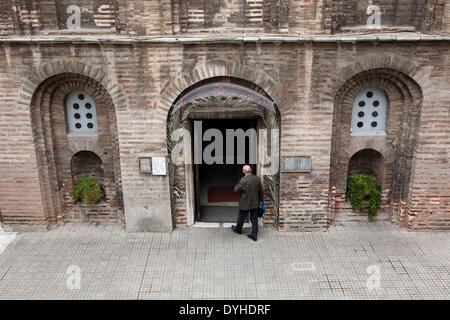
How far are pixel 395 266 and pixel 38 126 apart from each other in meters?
7.21

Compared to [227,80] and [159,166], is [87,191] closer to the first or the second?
[159,166]

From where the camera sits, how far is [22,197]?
827 centimetres

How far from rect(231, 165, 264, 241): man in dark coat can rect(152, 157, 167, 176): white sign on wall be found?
1457 millimetres

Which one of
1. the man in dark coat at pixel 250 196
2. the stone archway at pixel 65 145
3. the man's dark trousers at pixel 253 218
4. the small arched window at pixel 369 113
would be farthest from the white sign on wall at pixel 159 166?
the small arched window at pixel 369 113

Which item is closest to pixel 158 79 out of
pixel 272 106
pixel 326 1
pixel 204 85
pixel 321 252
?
pixel 204 85

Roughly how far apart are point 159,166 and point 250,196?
1.87 metres

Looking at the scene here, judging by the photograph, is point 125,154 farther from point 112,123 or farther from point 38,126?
point 38,126

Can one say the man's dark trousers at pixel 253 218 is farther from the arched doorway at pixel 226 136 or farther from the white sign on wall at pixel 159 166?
the white sign on wall at pixel 159 166

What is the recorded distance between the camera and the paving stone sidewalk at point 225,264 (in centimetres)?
668

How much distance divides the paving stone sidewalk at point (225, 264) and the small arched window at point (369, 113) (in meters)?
2.02

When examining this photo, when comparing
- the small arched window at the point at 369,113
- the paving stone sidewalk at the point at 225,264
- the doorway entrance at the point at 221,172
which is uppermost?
the small arched window at the point at 369,113

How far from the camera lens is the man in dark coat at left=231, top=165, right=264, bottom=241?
307 inches

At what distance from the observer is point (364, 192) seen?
835cm

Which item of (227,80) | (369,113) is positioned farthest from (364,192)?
(227,80)
